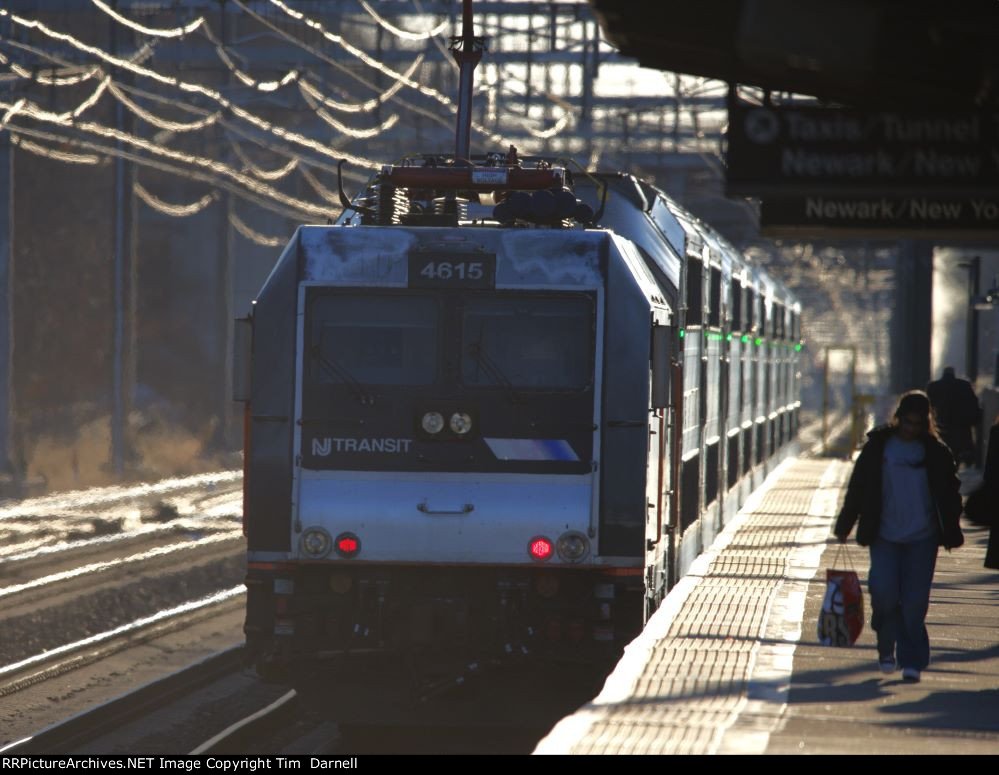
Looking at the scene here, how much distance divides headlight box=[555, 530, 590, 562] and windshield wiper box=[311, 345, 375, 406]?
1440 mm

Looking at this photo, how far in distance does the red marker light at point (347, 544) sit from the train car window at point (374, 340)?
3.14 feet

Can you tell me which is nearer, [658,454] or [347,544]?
[347,544]

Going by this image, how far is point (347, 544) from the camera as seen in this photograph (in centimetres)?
1057

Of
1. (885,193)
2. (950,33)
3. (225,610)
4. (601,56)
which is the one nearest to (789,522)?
(225,610)

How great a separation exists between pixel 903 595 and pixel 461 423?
280 cm

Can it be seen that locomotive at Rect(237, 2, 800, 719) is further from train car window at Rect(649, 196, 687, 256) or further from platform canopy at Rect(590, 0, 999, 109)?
platform canopy at Rect(590, 0, 999, 109)

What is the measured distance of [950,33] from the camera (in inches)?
299

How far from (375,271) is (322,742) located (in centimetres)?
382

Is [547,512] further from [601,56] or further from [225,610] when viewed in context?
[601,56]

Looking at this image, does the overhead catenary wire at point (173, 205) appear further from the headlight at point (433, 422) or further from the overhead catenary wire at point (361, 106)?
the headlight at point (433, 422)

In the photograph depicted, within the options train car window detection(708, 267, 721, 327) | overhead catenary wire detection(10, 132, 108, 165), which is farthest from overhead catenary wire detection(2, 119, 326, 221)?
train car window detection(708, 267, 721, 327)

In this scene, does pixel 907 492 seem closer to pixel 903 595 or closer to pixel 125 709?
pixel 903 595

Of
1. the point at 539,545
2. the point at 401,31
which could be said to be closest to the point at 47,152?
the point at 401,31

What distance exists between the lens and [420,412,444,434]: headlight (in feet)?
35.3
